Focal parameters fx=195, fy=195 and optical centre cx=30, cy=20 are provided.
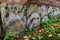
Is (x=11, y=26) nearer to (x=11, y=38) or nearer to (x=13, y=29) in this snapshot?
(x=13, y=29)

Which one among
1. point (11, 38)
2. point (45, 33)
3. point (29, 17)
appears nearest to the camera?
point (11, 38)

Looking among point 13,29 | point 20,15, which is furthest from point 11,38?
point 20,15

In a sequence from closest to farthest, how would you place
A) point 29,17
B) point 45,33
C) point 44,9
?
point 45,33
point 29,17
point 44,9

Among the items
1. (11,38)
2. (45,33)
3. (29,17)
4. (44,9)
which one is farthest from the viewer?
(44,9)

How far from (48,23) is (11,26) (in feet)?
5.23

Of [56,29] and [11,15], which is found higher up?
[11,15]

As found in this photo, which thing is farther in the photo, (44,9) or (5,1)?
(44,9)

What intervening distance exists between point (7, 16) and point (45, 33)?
5.06 ft

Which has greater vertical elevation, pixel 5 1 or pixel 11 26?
pixel 5 1

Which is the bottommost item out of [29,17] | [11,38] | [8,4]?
[11,38]

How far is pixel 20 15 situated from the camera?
24.7ft

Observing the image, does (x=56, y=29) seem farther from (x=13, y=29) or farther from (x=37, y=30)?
(x=13, y=29)

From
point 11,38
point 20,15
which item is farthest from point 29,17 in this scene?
point 11,38

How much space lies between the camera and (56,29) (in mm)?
7480
